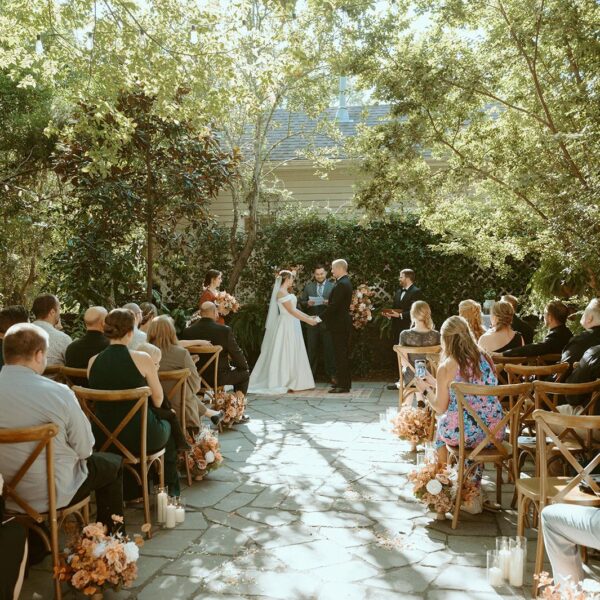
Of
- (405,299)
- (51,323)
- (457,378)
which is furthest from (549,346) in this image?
(51,323)

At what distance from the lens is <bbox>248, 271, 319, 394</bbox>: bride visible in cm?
1111

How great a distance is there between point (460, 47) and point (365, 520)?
214 inches

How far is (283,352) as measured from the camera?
36.8 feet

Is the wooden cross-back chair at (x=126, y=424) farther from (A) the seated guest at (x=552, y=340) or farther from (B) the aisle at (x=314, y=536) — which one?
(A) the seated guest at (x=552, y=340)

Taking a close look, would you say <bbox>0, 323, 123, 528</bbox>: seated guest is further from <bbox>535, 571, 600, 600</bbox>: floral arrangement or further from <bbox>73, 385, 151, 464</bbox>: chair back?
<bbox>535, 571, 600, 600</bbox>: floral arrangement

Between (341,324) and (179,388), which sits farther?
(341,324)

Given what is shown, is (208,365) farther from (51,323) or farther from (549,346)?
(549,346)

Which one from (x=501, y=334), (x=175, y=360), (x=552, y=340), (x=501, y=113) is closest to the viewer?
(x=175, y=360)

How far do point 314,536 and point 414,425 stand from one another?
2.46 m

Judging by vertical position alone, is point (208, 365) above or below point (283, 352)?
A: above

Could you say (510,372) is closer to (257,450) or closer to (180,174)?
(257,450)

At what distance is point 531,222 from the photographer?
8.36 m

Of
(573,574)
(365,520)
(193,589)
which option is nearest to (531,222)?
(365,520)

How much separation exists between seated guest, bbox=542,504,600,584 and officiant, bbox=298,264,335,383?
8.20 m
